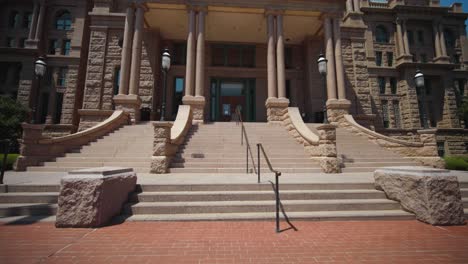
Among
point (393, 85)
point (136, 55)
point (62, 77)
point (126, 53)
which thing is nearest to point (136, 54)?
point (136, 55)

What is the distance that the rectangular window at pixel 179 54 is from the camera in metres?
18.4

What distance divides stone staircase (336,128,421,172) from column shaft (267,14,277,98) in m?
5.00

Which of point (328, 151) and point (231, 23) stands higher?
point (231, 23)

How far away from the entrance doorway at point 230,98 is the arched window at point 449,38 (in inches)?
1345

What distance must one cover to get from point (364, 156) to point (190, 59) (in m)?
11.0

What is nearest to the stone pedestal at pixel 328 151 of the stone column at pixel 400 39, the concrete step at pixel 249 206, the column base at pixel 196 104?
the concrete step at pixel 249 206

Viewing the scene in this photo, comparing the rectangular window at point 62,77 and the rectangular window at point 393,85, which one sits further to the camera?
the rectangular window at point 393,85

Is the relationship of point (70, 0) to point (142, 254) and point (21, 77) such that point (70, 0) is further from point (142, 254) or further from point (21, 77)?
point (142, 254)

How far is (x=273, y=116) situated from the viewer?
1324 cm

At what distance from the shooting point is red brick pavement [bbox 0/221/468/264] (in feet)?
9.56

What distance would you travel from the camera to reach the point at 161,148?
765cm

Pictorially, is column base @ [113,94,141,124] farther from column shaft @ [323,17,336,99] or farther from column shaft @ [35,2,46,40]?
column shaft @ [35,2,46,40]

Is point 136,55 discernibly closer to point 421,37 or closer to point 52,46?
point 52,46

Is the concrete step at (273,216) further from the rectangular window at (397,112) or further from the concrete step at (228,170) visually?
the rectangular window at (397,112)
